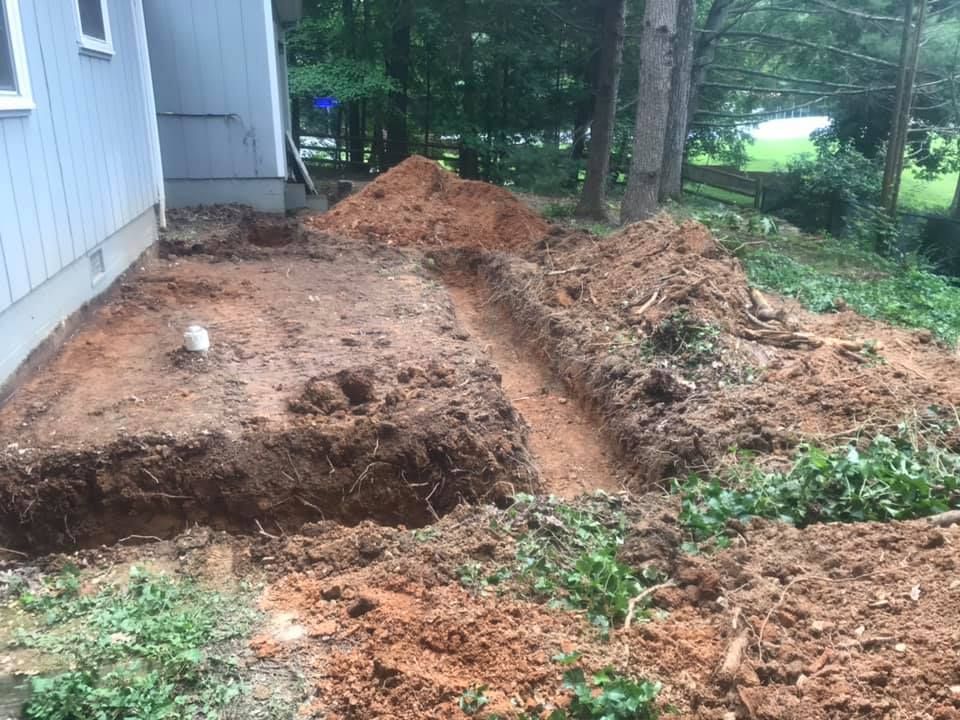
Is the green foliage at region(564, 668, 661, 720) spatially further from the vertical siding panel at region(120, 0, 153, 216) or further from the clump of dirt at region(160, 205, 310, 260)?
the clump of dirt at region(160, 205, 310, 260)

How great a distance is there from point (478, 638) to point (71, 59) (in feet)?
19.4

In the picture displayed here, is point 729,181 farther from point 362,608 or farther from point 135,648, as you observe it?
point 135,648

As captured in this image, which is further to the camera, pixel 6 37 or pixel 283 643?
pixel 6 37

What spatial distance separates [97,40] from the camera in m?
6.98

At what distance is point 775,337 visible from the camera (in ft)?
20.8

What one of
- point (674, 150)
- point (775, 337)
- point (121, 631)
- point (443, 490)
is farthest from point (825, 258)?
point (121, 631)

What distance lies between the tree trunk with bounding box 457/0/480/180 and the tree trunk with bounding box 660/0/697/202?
14.2ft

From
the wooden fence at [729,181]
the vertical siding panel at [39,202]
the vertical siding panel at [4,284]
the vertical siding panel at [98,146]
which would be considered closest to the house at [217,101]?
the vertical siding panel at [98,146]

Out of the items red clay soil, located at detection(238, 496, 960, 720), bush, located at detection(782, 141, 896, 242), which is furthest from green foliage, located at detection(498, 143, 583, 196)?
red clay soil, located at detection(238, 496, 960, 720)

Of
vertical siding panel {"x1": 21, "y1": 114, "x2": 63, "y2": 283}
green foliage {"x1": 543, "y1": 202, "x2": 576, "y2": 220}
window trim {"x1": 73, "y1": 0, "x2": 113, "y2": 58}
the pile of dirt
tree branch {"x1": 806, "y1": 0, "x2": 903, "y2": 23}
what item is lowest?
green foliage {"x1": 543, "y1": 202, "x2": 576, "y2": 220}

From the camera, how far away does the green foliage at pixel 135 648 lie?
2.44m

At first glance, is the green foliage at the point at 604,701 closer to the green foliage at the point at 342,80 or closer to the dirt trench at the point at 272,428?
the dirt trench at the point at 272,428

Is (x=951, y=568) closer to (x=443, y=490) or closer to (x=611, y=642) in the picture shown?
(x=611, y=642)

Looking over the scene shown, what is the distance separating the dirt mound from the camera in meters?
10.7
